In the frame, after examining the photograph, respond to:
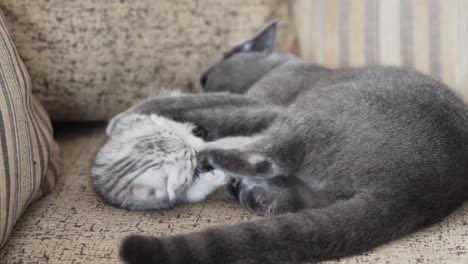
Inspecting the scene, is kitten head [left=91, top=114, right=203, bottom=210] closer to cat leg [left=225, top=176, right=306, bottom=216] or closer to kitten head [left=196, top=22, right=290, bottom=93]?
cat leg [left=225, top=176, right=306, bottom=216]

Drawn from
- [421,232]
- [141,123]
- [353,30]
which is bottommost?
[421,232]

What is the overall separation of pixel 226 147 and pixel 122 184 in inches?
10.3

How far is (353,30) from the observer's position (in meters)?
1.80

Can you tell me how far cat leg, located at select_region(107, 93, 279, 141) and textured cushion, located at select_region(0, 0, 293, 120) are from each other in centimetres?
23

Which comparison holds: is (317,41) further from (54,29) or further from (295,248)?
(295,248)

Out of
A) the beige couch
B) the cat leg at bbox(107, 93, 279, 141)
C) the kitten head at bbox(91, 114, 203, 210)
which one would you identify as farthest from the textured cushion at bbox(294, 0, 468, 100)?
the kitten head at bbox(91, 114, 203, 210)

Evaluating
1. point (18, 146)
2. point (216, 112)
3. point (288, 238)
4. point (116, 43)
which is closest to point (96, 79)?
point (116, 43)

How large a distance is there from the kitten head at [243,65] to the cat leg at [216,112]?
29 centimetres

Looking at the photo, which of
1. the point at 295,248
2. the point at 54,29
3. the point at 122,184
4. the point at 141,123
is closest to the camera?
the point at 295,248

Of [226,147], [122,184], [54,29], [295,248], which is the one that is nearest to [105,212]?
[122,184]

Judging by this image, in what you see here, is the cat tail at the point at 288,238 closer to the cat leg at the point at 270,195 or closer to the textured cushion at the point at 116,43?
the cat leg at the point at 270,195

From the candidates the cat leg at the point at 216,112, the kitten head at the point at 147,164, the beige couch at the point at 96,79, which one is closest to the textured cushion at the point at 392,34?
the beige couch at the point at 96,79

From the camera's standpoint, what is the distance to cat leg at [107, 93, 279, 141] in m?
1.56

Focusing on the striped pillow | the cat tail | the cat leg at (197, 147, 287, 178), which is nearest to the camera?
the cat tail
